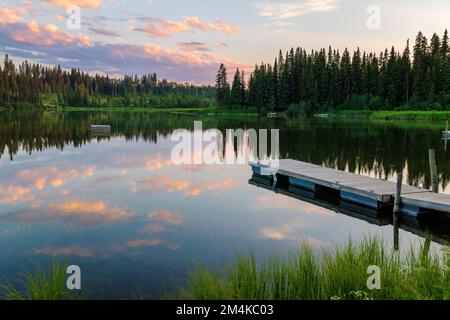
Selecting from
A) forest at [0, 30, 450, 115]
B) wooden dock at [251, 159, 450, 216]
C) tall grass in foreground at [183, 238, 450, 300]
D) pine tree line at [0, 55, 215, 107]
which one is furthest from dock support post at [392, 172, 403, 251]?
pine tree line at [0, 55, 215, 107]

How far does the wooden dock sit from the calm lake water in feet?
2.58

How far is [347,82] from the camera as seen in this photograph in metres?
97.2

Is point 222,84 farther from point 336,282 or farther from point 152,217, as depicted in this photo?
point 336,282

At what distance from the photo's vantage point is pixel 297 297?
716 centimetres

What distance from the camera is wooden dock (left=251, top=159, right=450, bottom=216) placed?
15031mm

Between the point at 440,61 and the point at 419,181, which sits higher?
the point at 440,61

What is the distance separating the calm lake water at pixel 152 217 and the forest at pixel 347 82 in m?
Result: 56.9

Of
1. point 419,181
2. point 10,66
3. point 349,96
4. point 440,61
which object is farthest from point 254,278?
point 10,66

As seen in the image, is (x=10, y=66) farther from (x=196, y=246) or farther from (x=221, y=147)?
(x=196, y=246)

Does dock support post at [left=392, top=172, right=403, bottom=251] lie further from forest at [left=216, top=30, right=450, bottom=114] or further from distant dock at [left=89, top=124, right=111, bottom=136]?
forest at [left=216, top=30, right=450, bottom=114]

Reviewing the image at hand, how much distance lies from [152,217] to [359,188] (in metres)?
8.02

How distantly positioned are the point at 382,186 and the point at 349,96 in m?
81.1

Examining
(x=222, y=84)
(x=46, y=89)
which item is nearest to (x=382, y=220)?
(x=222, y=84)
